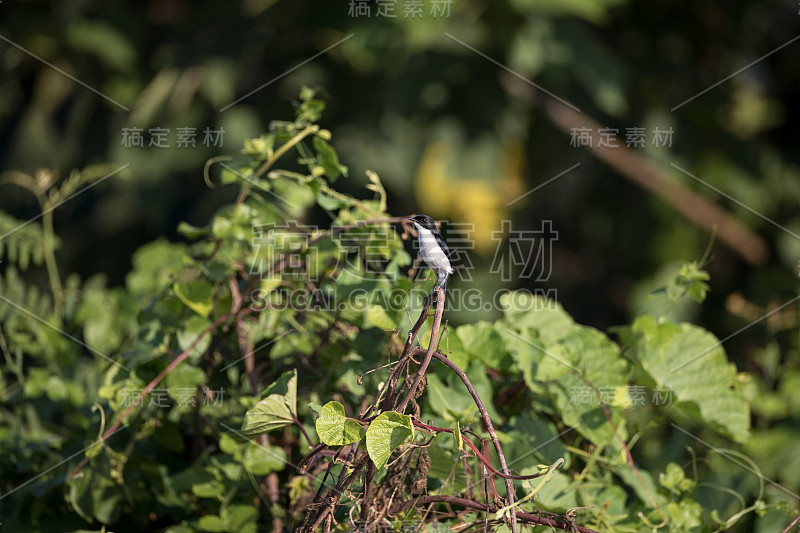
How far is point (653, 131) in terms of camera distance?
4.03 metres

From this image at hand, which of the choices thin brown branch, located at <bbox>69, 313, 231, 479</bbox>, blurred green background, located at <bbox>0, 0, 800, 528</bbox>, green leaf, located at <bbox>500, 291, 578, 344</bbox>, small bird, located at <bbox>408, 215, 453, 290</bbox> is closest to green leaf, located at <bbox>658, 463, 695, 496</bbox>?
green leaf, located at <bbox>500, 291, 578, 344</bbox>

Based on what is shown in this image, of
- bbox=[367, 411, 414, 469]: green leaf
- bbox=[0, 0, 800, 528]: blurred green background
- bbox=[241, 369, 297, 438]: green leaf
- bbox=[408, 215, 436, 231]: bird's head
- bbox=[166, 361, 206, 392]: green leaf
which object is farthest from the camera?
bbox=[0, 0, 800, 528]: blurred green background

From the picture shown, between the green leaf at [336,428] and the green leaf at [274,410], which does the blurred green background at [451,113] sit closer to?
the green leaf at [274,410]

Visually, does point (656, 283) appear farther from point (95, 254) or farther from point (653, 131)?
point (95, 254)

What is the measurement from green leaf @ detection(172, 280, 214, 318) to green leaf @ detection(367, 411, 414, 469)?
453mm

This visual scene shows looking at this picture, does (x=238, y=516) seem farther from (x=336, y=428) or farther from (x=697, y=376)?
(x=697, y=376)

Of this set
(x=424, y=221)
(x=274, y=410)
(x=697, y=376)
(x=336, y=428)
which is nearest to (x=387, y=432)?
(x=336, y=428)

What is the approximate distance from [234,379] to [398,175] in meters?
2.92

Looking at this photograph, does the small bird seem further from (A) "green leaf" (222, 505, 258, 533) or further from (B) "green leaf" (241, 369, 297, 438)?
(A) "green leaf" (222, 505, 258, 533)

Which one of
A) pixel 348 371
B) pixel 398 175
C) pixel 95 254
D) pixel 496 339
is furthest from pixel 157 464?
pixel 95 254

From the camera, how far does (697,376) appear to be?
1.11 meters

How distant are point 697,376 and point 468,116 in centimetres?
284

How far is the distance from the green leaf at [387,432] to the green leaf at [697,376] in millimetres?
489

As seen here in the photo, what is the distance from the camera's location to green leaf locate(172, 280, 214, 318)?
109 cm
